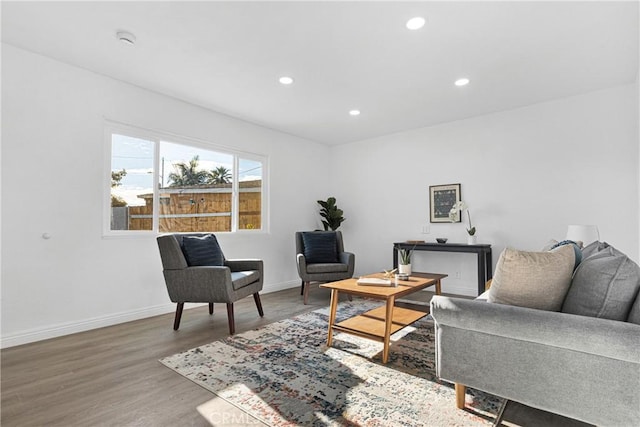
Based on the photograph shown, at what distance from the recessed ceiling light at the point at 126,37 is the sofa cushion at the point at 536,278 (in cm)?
304

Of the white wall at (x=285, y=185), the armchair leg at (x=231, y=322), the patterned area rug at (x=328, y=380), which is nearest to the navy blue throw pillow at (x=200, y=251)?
the armchair leg at (x=231, y=322)

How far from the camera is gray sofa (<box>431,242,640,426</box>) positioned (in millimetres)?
1265

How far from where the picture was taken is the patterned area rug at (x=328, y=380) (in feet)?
5.57

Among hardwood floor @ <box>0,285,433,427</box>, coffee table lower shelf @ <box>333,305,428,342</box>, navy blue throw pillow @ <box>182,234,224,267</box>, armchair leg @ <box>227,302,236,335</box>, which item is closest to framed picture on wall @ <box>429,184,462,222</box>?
coffee table lower shelf @ <box>333,305,428,342</box>

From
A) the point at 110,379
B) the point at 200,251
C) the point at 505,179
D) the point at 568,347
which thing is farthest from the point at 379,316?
the point at 505,179

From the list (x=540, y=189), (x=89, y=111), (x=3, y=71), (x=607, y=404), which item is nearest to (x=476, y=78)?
(x=540, y=189)

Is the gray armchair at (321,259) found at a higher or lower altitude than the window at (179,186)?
lower

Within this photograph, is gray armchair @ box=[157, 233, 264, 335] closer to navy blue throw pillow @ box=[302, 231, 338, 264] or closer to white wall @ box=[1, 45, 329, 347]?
white wall @ box=[1, 45, 329, 347]

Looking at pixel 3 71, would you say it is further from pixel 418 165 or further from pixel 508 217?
pixel 508 217

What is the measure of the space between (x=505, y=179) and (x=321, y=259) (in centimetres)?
269

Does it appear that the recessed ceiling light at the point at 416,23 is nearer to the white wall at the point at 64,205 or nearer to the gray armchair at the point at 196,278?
the gray armchair at the point at 196,278

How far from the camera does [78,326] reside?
10.1 ft

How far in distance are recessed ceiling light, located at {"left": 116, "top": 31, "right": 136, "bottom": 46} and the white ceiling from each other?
5 centimetres

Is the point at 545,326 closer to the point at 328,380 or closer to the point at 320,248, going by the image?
the point at 328,380
